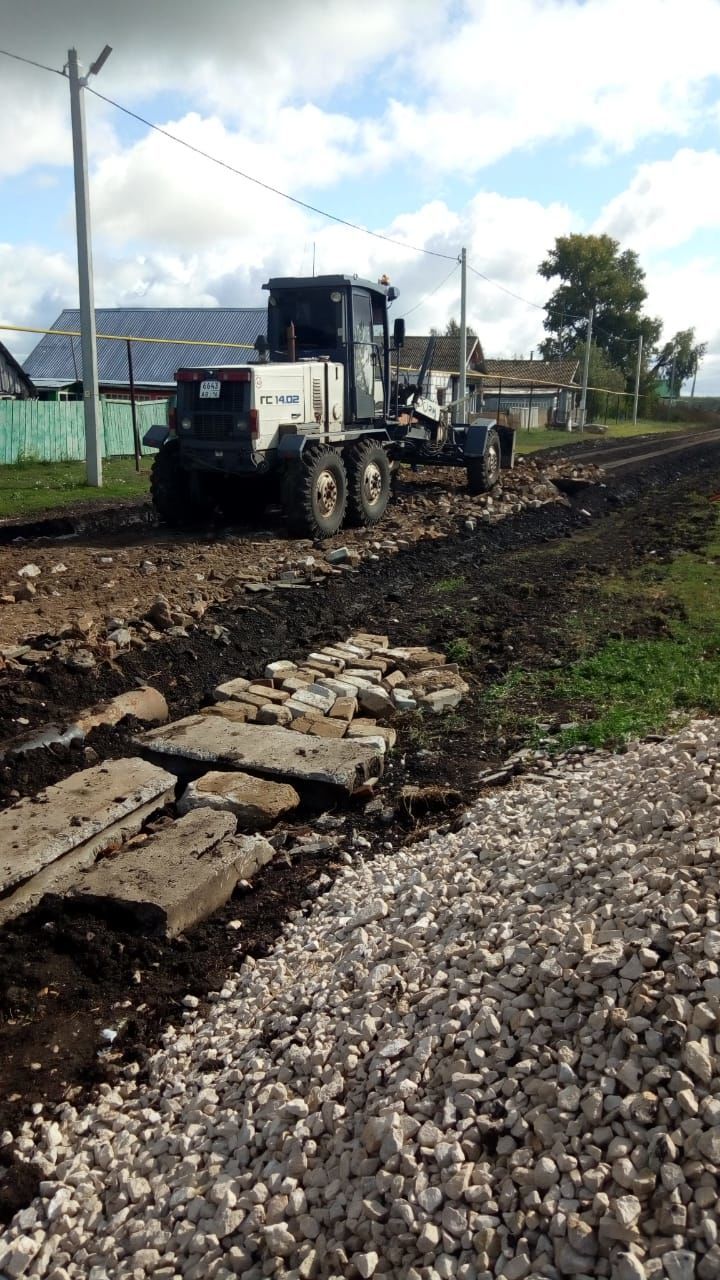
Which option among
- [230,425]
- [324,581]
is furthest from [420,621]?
[230,425]

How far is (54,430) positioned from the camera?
70.5 feet

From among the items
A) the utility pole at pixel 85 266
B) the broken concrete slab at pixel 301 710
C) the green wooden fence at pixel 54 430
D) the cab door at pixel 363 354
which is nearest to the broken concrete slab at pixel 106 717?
the broken concrete slab at pixel 301 710

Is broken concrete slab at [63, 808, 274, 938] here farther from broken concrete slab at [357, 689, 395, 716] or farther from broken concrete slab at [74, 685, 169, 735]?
broken concrete slab at [357, 689, 395, 716]

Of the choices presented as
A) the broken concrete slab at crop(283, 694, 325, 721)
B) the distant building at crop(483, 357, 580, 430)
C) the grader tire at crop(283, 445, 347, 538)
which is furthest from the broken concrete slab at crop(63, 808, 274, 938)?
the distant building at crop(483, 357, 580, 430)

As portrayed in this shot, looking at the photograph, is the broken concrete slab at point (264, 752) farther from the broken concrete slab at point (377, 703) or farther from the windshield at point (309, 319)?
the windshield at point (309, 319)

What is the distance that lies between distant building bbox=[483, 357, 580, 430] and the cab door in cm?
3498

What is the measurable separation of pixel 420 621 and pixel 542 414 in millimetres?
49405

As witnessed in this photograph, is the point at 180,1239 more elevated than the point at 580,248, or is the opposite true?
the point at 580,248

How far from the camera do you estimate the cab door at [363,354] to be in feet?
45.5

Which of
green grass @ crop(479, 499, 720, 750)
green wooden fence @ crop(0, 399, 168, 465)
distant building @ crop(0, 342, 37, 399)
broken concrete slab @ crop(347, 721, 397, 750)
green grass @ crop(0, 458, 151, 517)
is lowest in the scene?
broken concrete slab @ crop(347, 721, 397, 750)

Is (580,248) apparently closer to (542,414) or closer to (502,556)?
(542,414)

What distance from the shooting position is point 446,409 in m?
18.0

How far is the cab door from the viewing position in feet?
45.5

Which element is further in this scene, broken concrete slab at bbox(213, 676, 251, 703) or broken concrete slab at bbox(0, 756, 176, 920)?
broken concrete slab at bbox(213, 676, 251, 703)
